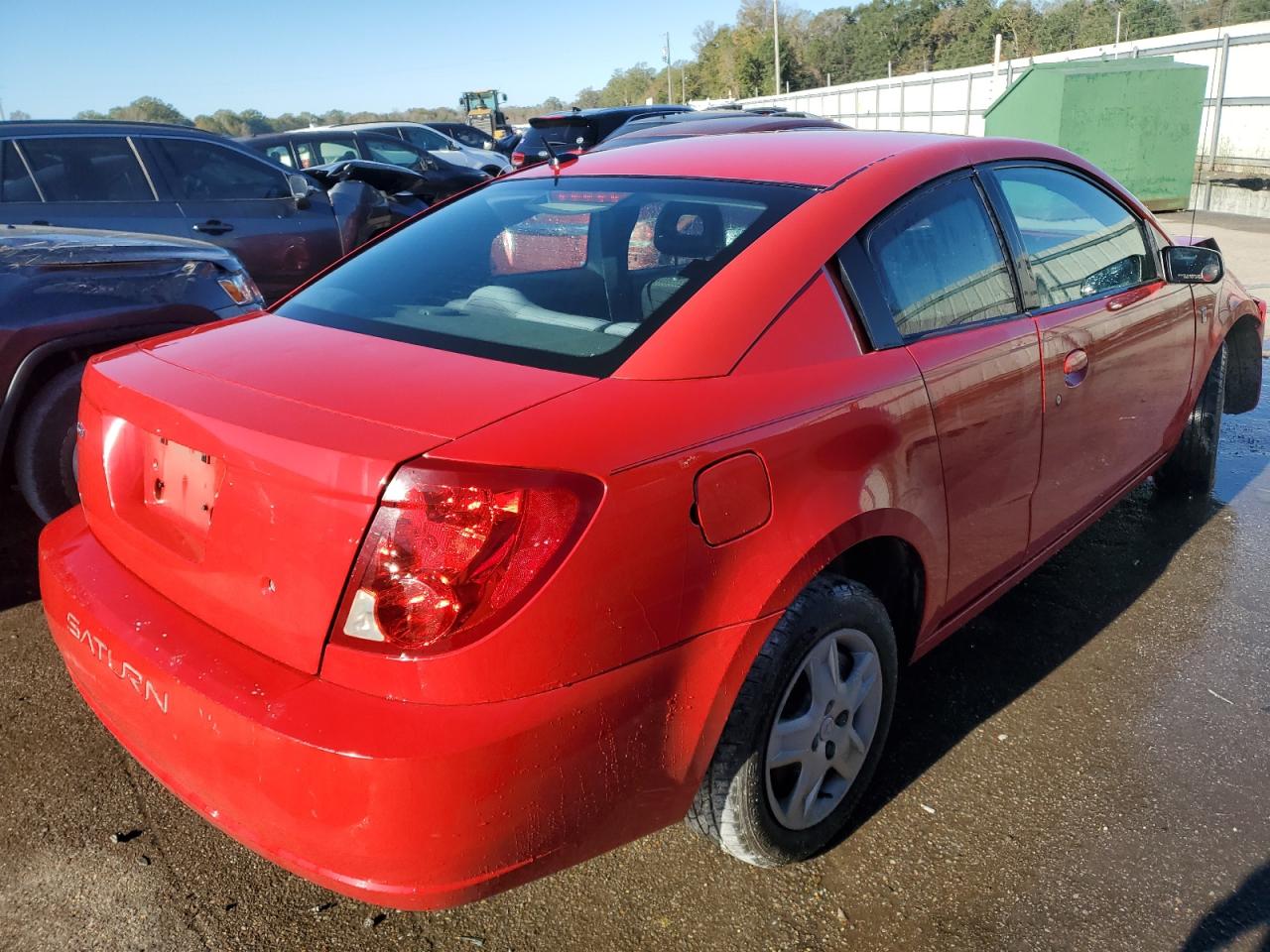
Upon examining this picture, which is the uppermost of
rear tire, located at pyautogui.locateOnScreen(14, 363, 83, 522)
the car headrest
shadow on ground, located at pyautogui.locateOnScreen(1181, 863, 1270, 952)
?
the car headrest

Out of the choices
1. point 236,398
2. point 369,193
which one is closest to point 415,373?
point 236,398

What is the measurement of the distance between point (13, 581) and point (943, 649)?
347 cm

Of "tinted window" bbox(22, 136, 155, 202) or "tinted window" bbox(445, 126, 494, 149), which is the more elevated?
"tinted window" bbox(22, 136, 155, 202)

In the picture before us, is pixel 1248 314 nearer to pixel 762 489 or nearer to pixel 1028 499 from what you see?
pixel 1028 499

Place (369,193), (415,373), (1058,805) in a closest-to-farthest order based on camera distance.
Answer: (415,373) → (1058,805) → (369,193)

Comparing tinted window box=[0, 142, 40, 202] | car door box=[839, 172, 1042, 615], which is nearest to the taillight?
car door box=[839, 172, 1042, 615]

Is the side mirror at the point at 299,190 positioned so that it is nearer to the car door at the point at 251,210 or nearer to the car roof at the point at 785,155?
the car door at the point at 251,210

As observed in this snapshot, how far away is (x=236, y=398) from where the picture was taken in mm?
1892

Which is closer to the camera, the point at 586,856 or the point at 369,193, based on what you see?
the point at 586,856

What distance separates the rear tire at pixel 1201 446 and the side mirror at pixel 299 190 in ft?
18.2

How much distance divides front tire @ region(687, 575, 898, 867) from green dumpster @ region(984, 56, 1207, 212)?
12.2 m

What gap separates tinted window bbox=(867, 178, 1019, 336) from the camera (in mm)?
2455

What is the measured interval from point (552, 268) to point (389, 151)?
12.5 m

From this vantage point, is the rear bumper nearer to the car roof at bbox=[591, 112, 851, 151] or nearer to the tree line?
the car roof at bbox=[591, 112, 851, 151]
